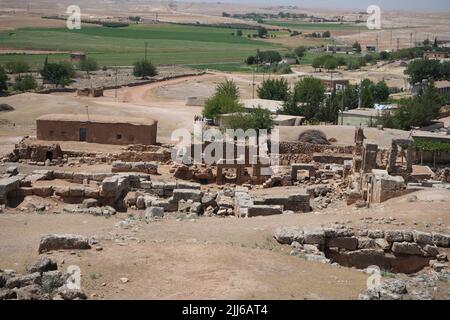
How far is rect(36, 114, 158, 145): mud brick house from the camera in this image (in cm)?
Answer: 3516

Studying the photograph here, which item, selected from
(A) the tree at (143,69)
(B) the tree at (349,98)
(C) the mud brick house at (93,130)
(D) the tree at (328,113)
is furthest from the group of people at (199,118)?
(A) the tree at (143,69)

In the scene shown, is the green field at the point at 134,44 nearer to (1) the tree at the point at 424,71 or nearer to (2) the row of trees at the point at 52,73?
(2) the row of trees at the point at 52,73

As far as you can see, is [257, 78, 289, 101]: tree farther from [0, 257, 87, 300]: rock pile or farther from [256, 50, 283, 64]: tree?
[0, 257, 87, 300]: rock pile

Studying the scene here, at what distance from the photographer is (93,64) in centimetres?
8475

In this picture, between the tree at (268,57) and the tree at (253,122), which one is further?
the tree at (268,57)

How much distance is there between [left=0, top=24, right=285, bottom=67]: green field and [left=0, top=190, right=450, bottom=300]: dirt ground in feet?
244

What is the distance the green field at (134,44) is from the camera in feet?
344

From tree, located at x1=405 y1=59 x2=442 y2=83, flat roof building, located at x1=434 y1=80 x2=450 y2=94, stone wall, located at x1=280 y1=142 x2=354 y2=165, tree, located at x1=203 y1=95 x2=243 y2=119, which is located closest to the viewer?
stone wall, located at x1=280 y1=142 x2=354 y2=165

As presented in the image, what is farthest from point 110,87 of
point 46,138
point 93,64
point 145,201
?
point 145,201

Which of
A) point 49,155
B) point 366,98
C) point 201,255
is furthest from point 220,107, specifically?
point 201,255

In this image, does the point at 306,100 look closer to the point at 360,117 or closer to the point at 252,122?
the point at 360,117

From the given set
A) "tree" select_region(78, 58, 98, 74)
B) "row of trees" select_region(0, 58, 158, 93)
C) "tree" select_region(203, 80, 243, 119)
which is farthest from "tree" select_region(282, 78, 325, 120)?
"tree" select_region(78, 58, 98, 74)

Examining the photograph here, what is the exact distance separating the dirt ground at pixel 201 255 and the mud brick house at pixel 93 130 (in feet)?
52.2
